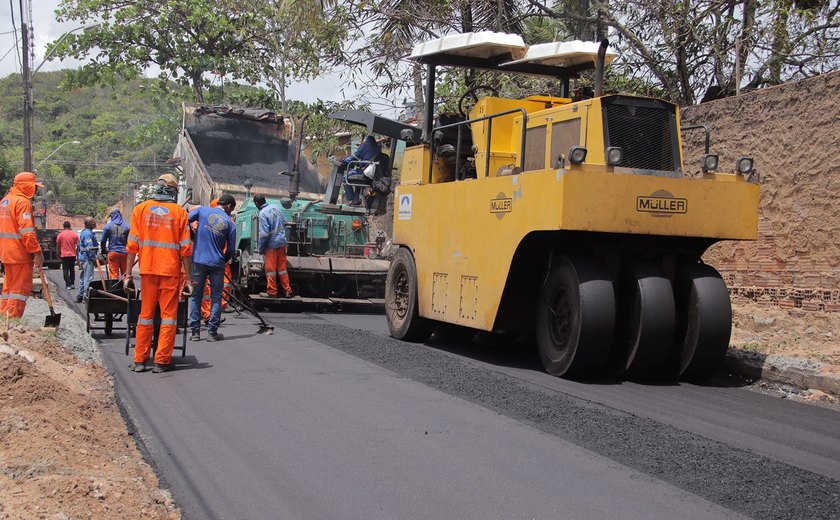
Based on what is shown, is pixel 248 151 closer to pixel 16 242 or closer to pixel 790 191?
pixel 16 242

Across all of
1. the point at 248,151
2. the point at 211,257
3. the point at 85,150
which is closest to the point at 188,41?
the point at 248,151

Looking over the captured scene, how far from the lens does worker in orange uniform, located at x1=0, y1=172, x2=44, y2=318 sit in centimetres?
966

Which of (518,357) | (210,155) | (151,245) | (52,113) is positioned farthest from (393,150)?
(52,113)

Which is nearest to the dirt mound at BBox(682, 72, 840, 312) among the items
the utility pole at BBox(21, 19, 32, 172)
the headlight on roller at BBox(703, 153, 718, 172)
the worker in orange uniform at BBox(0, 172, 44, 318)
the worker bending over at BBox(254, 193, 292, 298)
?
the headlight on roller at BBox(703, 153, 718, 172)

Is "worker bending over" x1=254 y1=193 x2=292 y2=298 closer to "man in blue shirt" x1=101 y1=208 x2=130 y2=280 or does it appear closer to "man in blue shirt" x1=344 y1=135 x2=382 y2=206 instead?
"man in blue shirt" x1=344 y1=135 x2=382 y2=206

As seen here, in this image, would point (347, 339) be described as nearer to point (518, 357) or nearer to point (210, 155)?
point (518, 357)

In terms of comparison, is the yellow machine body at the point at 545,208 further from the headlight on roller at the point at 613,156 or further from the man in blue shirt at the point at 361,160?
the man in blue shirt at the point at 361,160

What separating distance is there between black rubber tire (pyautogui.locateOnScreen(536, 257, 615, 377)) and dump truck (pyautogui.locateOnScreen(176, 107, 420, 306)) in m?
3.50

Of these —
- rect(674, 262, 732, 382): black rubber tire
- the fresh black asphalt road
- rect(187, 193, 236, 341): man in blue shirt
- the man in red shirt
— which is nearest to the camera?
the fresh black asphalt road

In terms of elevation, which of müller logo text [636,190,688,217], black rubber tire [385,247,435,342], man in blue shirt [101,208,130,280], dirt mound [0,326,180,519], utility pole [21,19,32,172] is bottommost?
dirt mound [0,326,180,519]

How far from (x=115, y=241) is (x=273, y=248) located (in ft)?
7.81


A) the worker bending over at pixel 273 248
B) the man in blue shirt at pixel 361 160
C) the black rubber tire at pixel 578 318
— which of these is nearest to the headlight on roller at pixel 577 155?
the black rubber tire at pixel 578 318

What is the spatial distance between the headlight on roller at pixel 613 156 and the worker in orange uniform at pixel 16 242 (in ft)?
19.8

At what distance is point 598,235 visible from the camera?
8.18 meters
